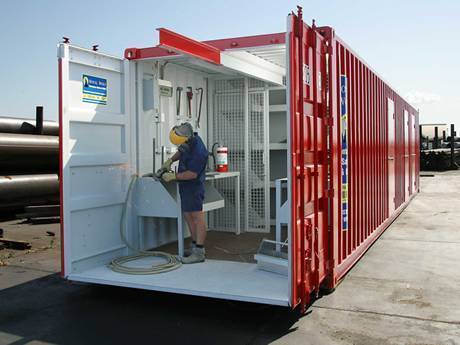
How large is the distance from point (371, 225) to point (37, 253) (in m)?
5.45

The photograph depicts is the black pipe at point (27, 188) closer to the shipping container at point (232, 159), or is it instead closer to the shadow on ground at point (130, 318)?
the shipping container at point (232, 159)

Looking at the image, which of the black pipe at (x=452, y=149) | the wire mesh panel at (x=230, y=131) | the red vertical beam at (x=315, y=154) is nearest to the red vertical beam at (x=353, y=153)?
the red vertical beam at (x=315, y=154)

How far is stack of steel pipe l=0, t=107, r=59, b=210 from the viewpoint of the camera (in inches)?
428

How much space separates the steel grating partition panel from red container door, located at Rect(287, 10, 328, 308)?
10.4 feet

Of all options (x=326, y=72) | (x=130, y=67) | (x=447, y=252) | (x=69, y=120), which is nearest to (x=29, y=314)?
(x=69, y=120)

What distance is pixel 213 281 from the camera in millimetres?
5129

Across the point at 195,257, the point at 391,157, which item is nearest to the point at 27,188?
the point at 195,257

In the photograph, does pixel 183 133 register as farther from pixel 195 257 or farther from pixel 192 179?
pixel 195 257

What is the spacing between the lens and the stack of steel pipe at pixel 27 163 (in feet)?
35.6

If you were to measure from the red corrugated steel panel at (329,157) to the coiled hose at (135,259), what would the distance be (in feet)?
5.56

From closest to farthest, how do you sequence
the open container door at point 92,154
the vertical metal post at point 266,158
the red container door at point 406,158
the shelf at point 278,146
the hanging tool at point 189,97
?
the open container door at point 92,154 → the hanging tool at point 189,97 → the vertical metal post at point 266,158 → the shelf at point 278,146 → the red container door at point 406,158

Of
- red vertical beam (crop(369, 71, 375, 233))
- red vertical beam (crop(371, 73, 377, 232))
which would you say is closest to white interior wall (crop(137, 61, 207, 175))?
red vertical beam (crop(369, 71, 375, 233))

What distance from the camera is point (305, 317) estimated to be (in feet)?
16.0

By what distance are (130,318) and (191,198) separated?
174 centimetres
